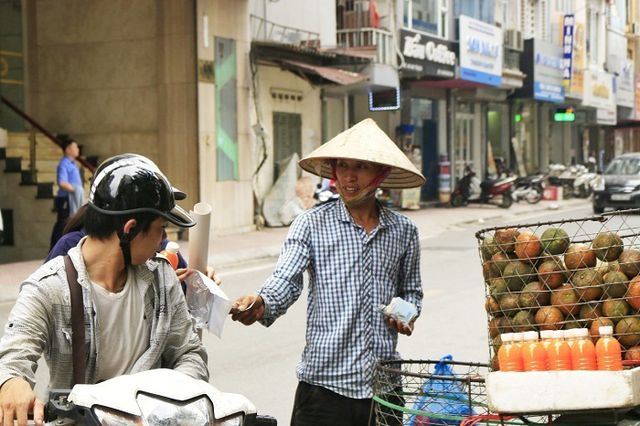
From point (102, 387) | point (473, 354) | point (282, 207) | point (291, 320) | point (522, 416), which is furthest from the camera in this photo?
point (282, 207)

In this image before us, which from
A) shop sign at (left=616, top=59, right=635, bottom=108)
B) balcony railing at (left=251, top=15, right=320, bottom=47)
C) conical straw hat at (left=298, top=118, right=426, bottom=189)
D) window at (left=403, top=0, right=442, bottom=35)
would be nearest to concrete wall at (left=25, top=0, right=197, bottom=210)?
balcony railing at (left=251, top=15, right=320, bottom=47)

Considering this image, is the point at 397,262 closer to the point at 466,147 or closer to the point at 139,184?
the point at 139,184

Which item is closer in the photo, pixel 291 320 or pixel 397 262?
pixel 397 262

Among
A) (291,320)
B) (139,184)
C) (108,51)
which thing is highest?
(108,51)

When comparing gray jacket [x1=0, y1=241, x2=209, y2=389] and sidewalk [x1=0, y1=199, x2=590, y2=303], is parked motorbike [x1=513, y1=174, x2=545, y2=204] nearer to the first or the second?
sidewalk [x1=0, y1=199, x2=590, y2=303]

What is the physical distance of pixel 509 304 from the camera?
355cm

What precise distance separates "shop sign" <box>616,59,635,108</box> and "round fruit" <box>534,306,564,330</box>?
1980 inches

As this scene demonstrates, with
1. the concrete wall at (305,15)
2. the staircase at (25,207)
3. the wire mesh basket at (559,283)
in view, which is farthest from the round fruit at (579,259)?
the concrete wall at (305,15)

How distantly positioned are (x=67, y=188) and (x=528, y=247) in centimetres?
1425

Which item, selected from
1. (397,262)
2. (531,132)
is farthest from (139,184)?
(531,132)

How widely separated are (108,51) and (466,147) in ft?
58.2

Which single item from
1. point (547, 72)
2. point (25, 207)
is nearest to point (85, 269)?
point (25, 207)

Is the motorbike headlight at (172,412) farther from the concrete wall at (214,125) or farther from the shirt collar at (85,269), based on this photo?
the concrete wall at (214,125)

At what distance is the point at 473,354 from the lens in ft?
30.8
